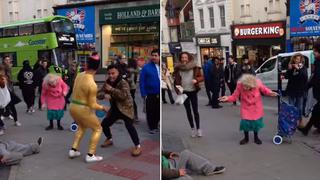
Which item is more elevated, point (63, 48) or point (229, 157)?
point (63, 48)

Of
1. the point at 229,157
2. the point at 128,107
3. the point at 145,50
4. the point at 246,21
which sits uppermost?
the point at 246,21

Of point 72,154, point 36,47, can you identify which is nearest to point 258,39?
point 72,154

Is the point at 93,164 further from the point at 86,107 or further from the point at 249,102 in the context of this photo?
the point at 249,102

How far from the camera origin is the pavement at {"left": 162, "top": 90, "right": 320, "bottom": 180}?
3674 millimetres

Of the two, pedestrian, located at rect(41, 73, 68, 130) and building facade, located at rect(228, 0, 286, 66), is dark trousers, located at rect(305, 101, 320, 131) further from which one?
pedestrian, located at rect(41, 73, 68, 130)

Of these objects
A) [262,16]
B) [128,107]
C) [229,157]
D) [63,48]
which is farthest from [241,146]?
[63,48]

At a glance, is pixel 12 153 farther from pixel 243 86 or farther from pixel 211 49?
pixel 211 49

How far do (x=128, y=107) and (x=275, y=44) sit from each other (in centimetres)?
154

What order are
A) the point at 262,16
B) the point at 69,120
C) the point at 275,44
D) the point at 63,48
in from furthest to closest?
the point at 63,48 < the point at 69,120 < the point at 275,44 < the point at 262,16

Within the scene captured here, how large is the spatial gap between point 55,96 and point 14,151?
1.46m

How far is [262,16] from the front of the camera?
3.05 m

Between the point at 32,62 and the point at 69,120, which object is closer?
the point at 69,120

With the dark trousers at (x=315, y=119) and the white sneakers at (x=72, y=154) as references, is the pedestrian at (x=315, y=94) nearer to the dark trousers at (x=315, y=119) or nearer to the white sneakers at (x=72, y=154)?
the dark trousers at (x=315, y=119)

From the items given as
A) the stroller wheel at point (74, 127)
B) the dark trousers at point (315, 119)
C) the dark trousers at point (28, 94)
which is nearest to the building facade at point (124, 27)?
the stroller wheel at point (74, 127)
